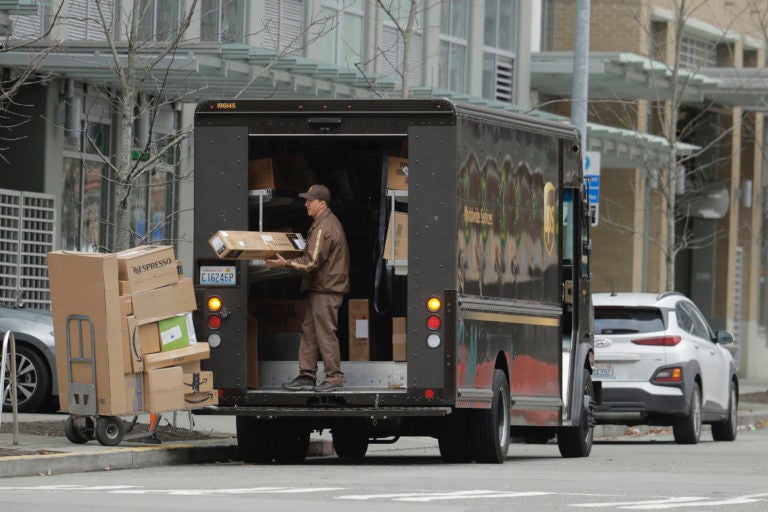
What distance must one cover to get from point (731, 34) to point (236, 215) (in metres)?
28.3

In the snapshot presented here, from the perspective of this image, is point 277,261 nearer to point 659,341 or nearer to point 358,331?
point 358,331

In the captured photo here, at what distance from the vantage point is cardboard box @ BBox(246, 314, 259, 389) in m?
15.4

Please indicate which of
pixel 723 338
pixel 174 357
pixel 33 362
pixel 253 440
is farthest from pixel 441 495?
pixel 723 338

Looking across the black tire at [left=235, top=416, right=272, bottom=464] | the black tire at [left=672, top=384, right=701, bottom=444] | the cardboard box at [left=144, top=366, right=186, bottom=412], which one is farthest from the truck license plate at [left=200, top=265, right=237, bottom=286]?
the black tire at [left=672, top=384, right=701, bottom=444]

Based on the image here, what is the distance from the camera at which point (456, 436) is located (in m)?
15.3

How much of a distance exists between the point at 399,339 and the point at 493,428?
1033 mm

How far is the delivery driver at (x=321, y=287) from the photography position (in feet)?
49.2

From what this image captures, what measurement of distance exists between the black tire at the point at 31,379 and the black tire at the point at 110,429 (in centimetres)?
450

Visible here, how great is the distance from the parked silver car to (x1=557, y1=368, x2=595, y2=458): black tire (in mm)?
5301

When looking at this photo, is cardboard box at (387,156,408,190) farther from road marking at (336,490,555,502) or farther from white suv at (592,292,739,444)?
white suv at (592,292,739,444)

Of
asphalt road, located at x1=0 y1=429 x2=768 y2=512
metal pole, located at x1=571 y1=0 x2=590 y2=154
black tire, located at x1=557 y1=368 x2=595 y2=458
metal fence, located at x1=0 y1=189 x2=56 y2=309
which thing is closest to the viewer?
asphalt road, located at x1=0 y1=429 x2=768 y2=512

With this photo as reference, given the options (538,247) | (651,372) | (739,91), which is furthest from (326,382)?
(739,91)

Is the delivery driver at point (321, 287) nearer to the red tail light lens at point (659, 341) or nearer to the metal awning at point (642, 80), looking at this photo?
the red tail light lens at point (659, 341)

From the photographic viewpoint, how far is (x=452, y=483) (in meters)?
12.7
